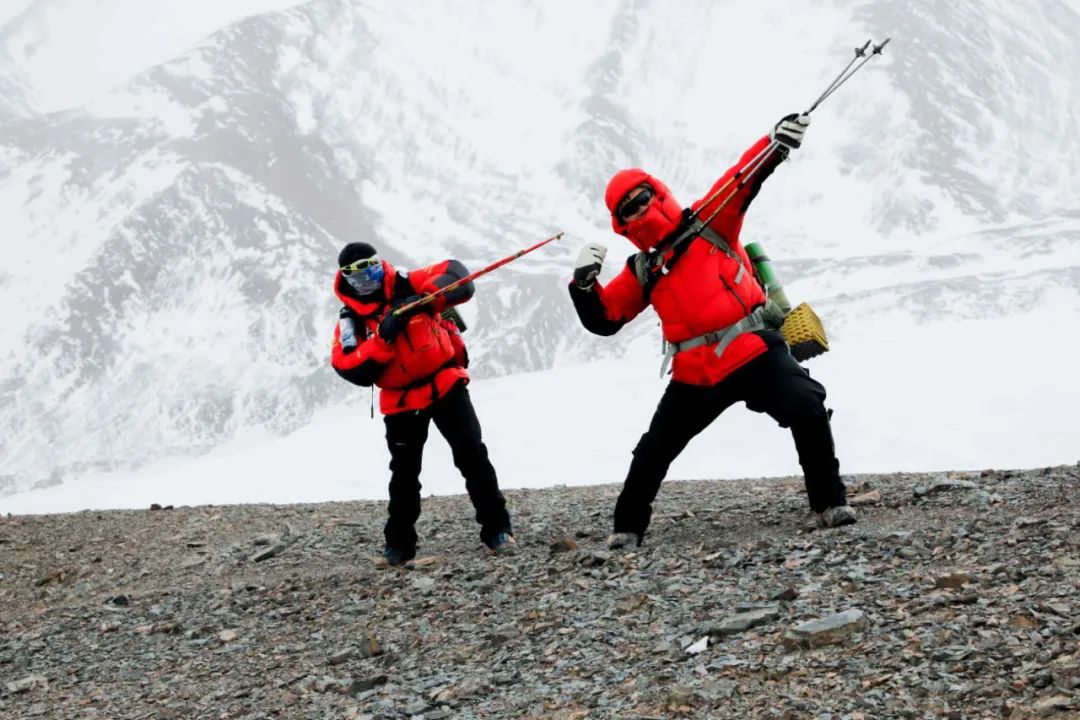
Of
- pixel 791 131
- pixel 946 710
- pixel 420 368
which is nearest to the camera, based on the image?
pixel 946 710

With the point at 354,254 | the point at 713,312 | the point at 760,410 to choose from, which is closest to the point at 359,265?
the point at 354,254

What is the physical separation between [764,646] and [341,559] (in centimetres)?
633

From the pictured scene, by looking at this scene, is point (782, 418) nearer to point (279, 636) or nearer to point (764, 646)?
point (764, 646)

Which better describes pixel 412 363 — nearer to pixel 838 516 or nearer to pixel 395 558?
pixel 395 558

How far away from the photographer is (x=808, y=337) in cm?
843

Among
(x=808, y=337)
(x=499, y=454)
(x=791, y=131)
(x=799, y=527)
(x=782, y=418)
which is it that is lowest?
(x=799, y=527)

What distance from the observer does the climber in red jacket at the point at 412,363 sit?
390 inches

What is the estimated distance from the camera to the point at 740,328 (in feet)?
27.7

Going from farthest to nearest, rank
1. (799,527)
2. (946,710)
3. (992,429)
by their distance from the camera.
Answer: (992,429) → (799,527) → (946,710)

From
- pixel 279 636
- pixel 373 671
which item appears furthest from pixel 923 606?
pixel 279 636

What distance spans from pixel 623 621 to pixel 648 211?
10.0ft

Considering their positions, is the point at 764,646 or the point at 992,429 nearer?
the point at 764,646

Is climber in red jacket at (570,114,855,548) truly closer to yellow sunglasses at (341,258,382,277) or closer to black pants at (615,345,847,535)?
black pants at (615,345,847,535)

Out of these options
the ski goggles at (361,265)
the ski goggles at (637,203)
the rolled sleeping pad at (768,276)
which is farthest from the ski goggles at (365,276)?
the rolled sleeping pad at (768,276)
